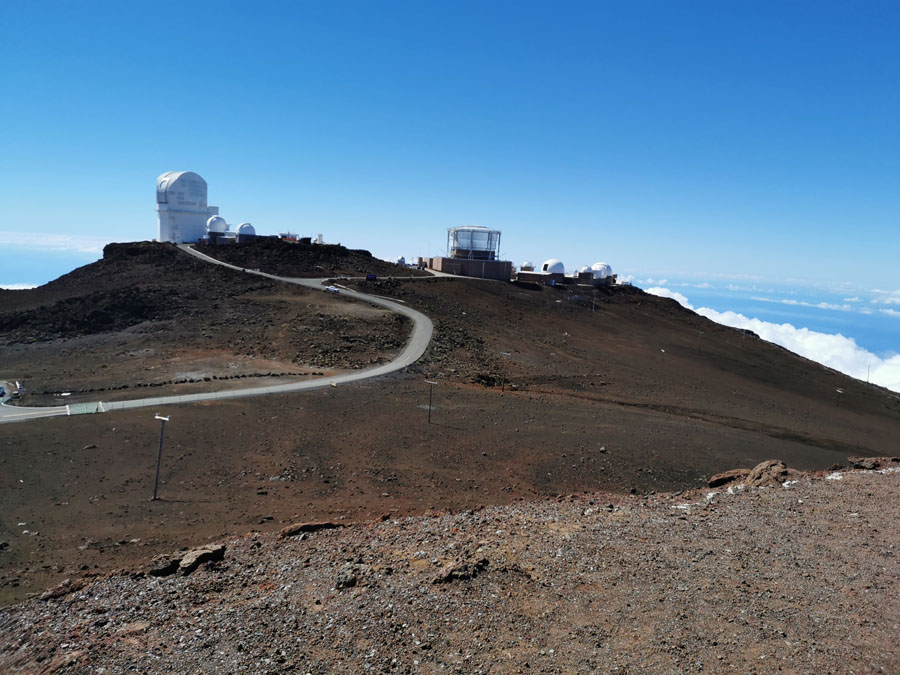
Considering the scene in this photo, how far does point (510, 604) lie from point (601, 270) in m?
62.1

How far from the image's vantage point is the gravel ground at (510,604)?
21.4 ft

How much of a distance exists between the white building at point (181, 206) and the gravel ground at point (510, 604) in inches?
2348

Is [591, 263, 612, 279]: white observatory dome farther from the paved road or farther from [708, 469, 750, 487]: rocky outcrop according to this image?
[708, 469, 750, 487]: rocky outcrop

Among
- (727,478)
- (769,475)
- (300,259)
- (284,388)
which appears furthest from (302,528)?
(300,259)

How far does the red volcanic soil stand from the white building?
15.9 metres

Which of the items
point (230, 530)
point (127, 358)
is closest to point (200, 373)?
point (127, 358)

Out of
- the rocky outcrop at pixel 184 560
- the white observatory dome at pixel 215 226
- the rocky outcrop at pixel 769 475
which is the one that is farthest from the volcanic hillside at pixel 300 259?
the rocky outcrop at pixel 769 475

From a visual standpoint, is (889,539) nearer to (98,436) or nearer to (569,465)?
(569,465)

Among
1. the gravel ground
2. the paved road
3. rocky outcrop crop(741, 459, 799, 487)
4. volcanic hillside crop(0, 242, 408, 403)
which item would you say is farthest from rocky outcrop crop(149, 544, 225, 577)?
volcanic hillside crop(0, 242, 408, 403)

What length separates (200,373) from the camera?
25.1 meters

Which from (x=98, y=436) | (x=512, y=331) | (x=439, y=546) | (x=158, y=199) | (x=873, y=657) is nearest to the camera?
(x=873, y=657)

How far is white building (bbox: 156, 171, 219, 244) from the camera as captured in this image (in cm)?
6072

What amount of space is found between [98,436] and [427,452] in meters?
10.3

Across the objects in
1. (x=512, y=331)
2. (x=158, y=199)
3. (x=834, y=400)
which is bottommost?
(x=834, y=400)
